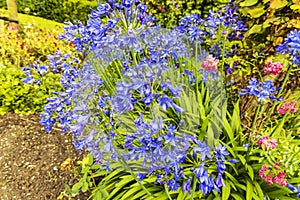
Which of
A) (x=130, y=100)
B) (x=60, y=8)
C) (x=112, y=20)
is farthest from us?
(x=60, y=8)

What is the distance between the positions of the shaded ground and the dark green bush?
559 centimetres

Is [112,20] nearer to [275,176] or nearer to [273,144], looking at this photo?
[273,144]

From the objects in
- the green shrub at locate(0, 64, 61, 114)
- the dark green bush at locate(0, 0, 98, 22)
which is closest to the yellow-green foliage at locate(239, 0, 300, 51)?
the green shrub at locate(0, 64, 61, 114)

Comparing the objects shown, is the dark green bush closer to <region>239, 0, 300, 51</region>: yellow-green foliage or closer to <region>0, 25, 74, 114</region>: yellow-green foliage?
<region>0, 25, 74, 114</region>: yellow-green foliage

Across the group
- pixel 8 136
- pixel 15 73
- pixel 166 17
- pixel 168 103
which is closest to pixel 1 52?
pixel 15 73

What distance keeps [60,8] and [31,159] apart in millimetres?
7291

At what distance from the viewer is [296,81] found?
3.18m

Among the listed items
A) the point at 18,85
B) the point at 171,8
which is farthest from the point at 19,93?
the point at 171,8

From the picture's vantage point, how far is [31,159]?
3.83 m

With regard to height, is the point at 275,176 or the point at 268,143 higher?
the point at 268,143

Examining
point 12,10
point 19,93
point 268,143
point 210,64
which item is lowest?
point 19,93

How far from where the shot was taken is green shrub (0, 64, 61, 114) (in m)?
4.52

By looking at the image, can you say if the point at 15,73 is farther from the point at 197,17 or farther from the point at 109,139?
the point at 109,139

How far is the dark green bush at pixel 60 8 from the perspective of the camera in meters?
9.78
